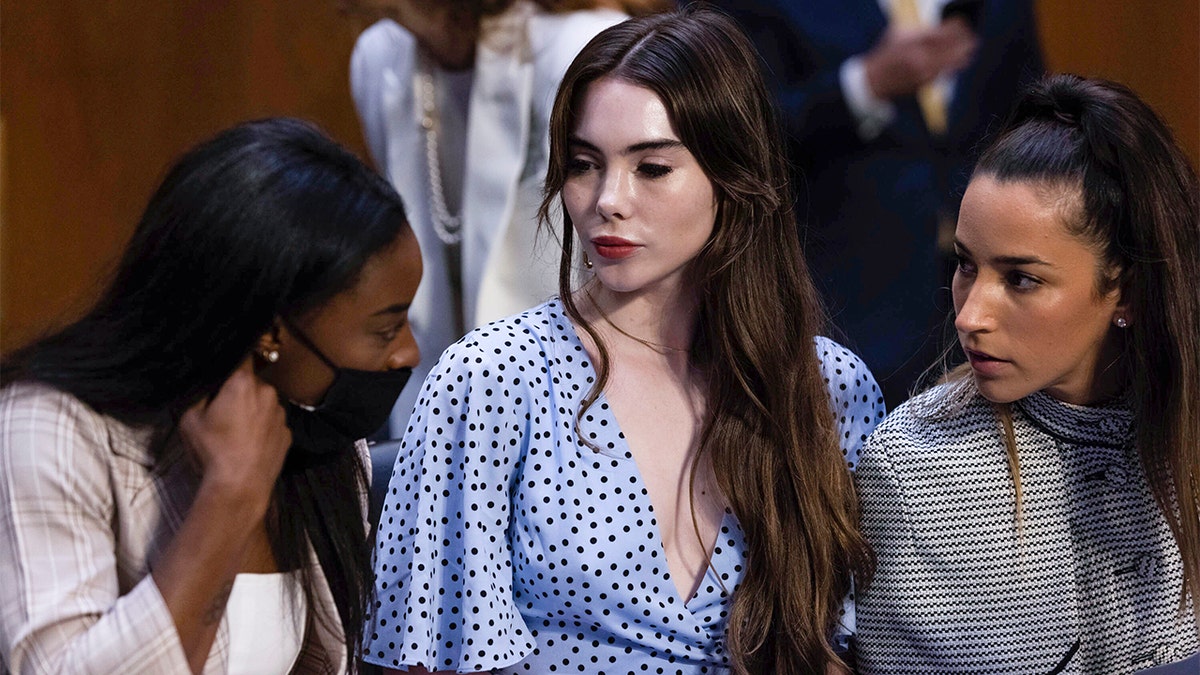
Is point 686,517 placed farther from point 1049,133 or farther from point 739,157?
point 1049,133

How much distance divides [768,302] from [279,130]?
762mm

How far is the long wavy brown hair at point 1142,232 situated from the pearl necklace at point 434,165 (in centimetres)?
127

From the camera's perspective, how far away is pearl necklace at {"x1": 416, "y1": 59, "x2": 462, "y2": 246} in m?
2.86

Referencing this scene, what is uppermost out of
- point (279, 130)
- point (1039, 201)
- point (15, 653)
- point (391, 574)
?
point (279, 130)

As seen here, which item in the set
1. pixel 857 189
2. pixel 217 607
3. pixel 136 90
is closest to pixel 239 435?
pixel 217 607

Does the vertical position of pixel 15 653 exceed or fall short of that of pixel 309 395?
it falls short

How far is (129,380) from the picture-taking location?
1469 millimetres

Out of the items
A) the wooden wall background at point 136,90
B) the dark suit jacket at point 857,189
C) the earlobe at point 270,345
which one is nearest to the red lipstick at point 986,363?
the earlobe at point 270,345

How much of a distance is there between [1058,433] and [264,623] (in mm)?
1055

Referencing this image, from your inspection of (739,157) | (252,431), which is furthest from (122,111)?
(252,431)

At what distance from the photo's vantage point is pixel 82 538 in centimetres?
144

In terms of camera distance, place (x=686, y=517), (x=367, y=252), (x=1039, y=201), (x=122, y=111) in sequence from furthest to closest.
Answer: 1. (x=122, y=111)
2. (x=686, y=517)
3. (x=1039, y=201)
4. (x=367, y=252)

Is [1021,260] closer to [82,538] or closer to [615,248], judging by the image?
[615,248]

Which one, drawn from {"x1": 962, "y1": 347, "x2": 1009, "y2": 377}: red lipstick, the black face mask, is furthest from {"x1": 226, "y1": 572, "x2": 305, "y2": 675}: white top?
{"x1": 962, "y1": 347, "x2": 1009, "y2": 377}: red lipstick
